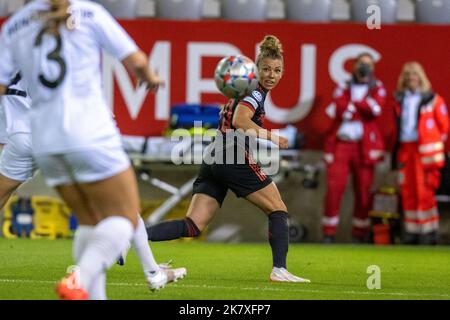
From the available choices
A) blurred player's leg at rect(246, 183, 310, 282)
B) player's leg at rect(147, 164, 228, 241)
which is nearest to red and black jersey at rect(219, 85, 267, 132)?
player's leg at rect(147, 164, 228, 241)

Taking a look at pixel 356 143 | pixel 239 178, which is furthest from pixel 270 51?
pixel 356 143

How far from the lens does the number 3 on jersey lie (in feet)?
18.3

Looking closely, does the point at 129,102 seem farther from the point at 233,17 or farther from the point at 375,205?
the point at 375,205

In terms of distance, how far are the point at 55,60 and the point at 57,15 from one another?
0.22 m

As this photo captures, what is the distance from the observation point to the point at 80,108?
562cm

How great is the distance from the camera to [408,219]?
14641 mm

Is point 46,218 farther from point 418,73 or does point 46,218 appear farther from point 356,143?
point 418,73

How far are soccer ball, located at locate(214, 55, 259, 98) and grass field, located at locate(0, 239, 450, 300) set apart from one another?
138 centimetres

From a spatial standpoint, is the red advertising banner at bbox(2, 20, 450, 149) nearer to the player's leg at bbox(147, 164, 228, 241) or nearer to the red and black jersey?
the player's leg at bbox(147, 164, 228, 241)

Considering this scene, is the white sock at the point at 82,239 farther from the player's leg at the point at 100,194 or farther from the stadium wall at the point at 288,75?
the stadium wall at the point at 288,75

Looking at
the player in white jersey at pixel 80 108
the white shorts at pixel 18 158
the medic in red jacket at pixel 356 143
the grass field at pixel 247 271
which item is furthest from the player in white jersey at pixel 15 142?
the medic in red jacket at pixel 356 143

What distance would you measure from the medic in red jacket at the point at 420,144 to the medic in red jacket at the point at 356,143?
32 cm
